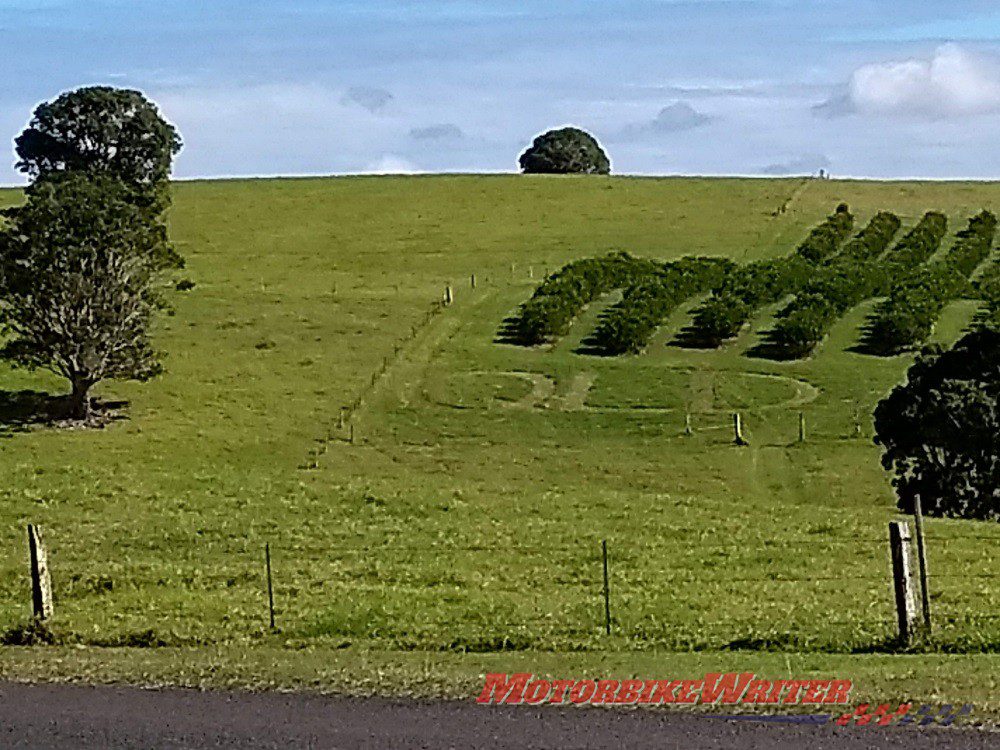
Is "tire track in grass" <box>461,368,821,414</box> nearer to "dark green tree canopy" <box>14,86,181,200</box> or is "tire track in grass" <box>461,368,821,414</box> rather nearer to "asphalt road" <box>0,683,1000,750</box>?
"dark green tree canopy" <box>14,86,181,200</box>

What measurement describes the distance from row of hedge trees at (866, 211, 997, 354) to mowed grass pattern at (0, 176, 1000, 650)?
5.63 ft

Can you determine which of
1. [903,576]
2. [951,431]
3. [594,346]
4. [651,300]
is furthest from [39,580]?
→ [651,300]

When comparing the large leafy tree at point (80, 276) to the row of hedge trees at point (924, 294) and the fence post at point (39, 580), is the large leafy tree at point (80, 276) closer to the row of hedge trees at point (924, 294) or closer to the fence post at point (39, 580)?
the row of hedge trees at point (924, 294)

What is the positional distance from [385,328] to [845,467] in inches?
1025

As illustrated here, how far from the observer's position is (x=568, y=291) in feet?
245

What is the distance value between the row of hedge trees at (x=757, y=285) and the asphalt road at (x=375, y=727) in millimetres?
56067

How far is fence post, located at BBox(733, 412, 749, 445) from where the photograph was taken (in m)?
52.9

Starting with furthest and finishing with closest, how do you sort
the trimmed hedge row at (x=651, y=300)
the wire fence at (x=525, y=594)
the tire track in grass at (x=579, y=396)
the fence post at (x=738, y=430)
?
the trimmed hedge row at (x=651, y=300) → the tire track in grass at (x=579, y=396) → the fence post at (x=738, y=430) → the wire fence at (x=525, y=594)

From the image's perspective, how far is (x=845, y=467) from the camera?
49094mm

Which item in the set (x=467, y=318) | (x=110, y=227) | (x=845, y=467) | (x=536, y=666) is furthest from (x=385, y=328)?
(x=536, y=666)

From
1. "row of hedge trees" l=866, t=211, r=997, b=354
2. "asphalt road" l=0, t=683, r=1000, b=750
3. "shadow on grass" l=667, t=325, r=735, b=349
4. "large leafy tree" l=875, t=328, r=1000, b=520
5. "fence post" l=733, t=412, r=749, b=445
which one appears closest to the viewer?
"asphalt road" l=0, t=683, r=1000, b=750

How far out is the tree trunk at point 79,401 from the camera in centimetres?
5244

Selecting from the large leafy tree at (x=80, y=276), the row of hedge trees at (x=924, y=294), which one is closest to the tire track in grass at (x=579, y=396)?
the row of hedge trees at (x=924, y=294)

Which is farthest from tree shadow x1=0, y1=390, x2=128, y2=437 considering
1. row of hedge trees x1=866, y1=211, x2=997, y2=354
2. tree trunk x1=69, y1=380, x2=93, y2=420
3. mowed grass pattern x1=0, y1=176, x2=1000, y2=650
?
row of hedge trees x1=866, y1=211, x2=997, y2=354
